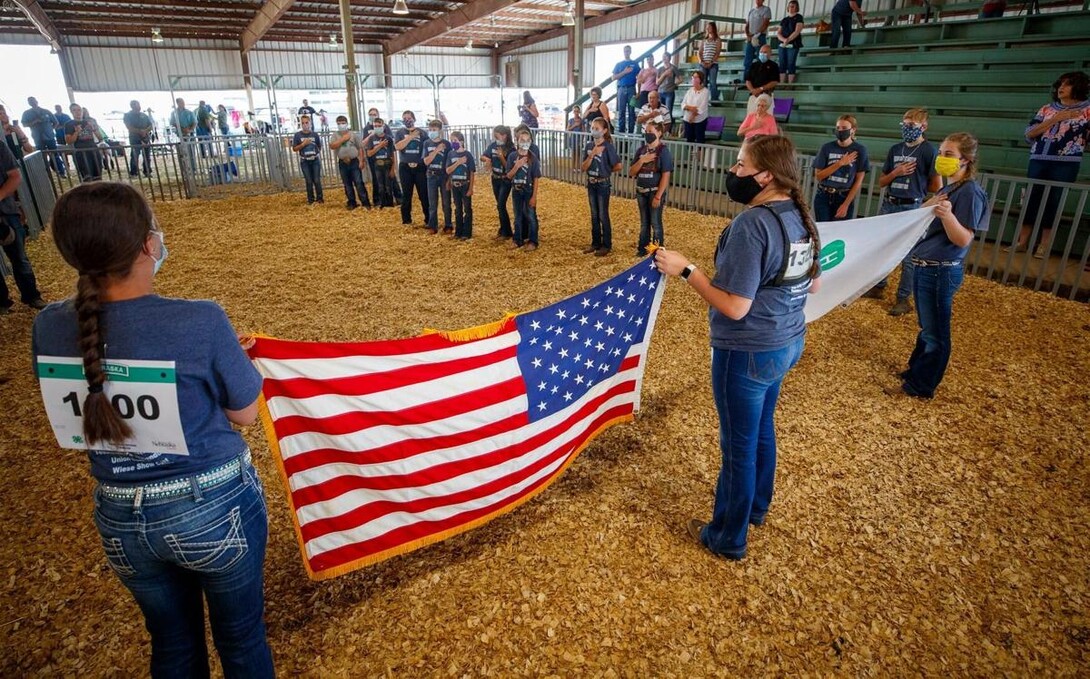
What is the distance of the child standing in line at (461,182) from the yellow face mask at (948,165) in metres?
7.29

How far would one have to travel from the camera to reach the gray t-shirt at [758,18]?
14.9 m

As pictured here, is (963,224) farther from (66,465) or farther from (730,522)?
(66,465)

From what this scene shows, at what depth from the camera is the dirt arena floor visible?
107 inches

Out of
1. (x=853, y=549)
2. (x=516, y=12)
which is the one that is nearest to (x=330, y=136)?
Result: (x=516, y=12)

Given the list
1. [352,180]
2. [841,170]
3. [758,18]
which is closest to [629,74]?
[758,18]

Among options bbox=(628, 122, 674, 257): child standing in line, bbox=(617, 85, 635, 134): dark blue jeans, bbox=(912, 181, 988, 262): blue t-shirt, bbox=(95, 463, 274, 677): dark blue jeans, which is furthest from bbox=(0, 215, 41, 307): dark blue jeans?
bbox=(617, 85, 635, 134): dark blue jeans

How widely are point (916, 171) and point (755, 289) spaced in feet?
16.9

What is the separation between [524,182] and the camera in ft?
30.6

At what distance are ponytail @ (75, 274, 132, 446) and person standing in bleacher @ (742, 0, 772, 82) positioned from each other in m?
16.5

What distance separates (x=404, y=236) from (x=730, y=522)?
29.5 feet

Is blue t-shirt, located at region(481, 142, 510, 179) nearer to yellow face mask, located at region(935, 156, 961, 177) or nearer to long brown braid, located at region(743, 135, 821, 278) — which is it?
yellow face mask, located at region(935, 156, 961, 177)

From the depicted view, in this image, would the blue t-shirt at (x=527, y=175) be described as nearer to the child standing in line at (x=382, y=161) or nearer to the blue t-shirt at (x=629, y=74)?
the child standing in line at (x=382, y=161)

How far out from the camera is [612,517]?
141 inches

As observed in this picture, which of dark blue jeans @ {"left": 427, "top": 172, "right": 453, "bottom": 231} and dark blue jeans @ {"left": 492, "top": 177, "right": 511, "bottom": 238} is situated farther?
dark blue jeans @ {"left": 427, "top": 172, "right": 453, "bottom": 231}
